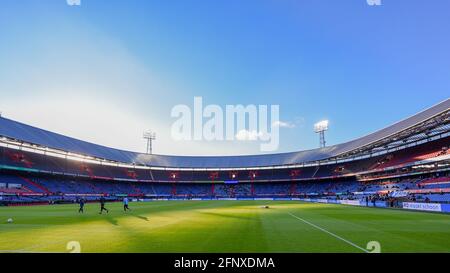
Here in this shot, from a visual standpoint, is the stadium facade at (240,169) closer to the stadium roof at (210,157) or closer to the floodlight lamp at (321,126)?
the stadium roof at (210,157)

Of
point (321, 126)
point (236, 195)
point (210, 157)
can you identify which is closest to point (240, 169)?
point (236, 195)

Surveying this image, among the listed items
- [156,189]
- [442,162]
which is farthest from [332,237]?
[156,189]

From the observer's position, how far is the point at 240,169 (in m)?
110

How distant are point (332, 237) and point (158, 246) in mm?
7766

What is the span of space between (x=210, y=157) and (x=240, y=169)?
16.1 m

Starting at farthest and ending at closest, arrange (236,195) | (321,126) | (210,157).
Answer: (210,157) → (321,126) → (236,195)

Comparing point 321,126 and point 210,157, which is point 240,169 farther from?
point 321,126

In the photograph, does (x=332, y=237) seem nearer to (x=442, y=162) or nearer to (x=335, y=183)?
(x=442, y=162)

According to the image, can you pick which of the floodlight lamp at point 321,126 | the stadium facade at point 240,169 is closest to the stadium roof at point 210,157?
the stadium facade at point 240,169

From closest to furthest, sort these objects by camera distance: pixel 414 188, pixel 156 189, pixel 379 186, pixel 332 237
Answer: pixel 332 237
pixel 414 188
pixel 379 186
pixel 156 189

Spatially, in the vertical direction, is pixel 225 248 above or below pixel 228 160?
below

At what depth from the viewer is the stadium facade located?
5453cm

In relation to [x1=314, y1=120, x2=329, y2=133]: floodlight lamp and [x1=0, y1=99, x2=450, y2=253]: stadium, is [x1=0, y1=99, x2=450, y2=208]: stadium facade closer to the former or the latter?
[x1=0, y1=99, x2=450, y2=253]: stadium

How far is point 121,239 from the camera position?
492 inches
